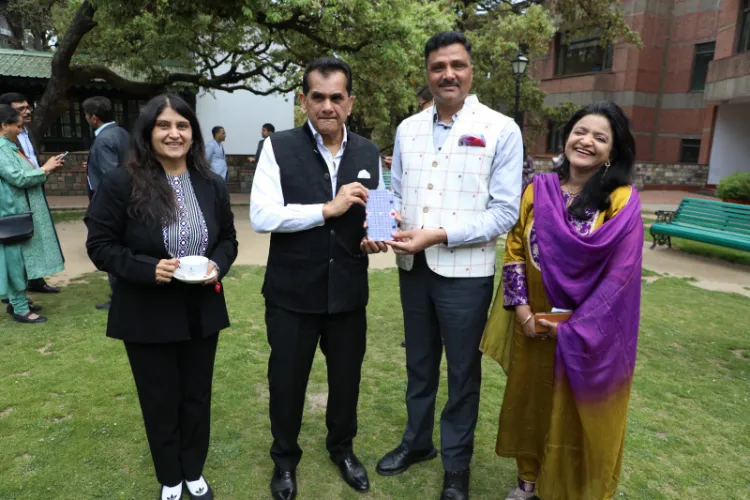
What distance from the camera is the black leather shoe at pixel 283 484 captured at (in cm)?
261

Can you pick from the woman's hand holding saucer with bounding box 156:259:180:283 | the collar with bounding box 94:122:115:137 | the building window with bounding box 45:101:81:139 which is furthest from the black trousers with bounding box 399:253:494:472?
the building window with bounding box 45:101:81:139

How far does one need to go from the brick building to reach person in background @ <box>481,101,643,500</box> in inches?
777

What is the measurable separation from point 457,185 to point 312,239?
727mm

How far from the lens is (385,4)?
8.88m

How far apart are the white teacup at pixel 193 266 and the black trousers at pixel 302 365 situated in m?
0.47

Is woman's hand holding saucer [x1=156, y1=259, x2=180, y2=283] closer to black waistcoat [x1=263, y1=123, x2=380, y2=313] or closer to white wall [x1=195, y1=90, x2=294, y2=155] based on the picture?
black waistcoat [x1=263, y1=123, x2=380, y2=313]

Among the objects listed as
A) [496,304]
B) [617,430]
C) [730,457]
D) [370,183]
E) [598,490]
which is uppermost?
[370,183]

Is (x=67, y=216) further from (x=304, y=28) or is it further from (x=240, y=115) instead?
(x=240, y=115)

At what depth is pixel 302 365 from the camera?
2.63 m

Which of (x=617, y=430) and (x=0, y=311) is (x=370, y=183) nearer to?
(x=617, y=430)

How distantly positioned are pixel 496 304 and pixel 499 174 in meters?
0.64

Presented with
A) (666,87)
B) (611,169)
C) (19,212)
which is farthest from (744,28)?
(19,212)

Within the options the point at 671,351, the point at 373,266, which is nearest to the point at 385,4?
the point at 373,266

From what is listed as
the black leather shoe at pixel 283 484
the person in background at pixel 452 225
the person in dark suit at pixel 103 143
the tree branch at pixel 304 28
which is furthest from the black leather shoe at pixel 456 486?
the tree branch at pixel 304 28
